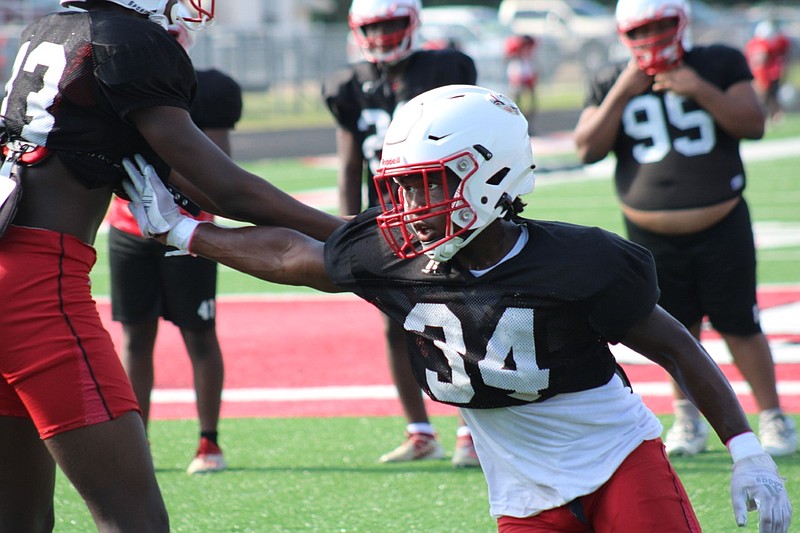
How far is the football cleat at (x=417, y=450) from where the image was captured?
529 centimetres

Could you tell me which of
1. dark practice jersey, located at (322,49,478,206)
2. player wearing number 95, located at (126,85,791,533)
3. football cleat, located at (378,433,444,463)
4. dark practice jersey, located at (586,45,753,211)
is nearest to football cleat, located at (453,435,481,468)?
football cleat, located at (378,433,444,463)

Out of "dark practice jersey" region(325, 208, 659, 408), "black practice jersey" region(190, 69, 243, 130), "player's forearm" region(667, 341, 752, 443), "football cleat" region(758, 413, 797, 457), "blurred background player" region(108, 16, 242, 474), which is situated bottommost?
"football cleat" region(758, 413, 797, 457)

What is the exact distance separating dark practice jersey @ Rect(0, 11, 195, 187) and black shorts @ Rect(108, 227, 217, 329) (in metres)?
2.01

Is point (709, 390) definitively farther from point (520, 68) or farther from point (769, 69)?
point (520, 68)

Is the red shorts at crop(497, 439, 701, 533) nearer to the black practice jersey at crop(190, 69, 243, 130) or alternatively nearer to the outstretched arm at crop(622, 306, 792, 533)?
the outstretched arm at crop(622, 306, 792, 533)

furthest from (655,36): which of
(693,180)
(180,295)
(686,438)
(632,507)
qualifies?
(632,507)

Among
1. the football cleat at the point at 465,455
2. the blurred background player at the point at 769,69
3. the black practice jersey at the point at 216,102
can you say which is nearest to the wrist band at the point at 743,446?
the football cleat at the point at 465,455

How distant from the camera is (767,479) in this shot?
281 cm

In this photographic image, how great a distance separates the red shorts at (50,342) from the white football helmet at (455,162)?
2.63 ft

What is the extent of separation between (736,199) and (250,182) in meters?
2.83

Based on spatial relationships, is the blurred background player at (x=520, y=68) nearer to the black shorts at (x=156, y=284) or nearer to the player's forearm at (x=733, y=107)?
the player's forearm at (x=733, y=107)

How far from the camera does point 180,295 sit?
16.8 ft

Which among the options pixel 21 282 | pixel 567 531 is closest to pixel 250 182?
pixel 21 282

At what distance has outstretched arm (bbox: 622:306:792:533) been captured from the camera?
110 inches
